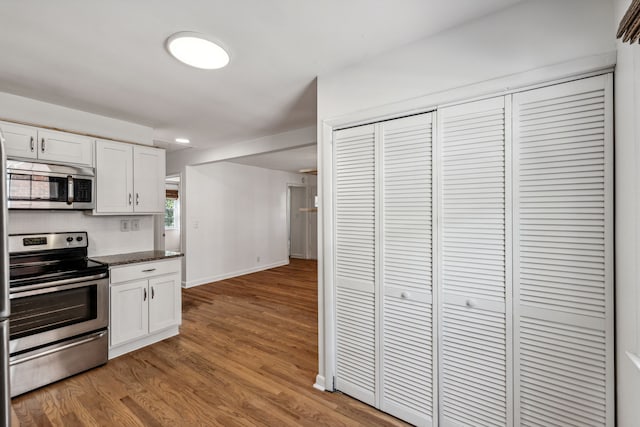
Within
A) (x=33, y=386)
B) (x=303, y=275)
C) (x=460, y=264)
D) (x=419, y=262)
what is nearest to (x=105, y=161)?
(x=33, y=386)

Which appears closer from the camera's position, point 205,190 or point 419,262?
point 419,262

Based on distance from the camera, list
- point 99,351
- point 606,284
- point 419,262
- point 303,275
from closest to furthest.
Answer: point 606,284, point 419,262, point 99,351, point 303,275

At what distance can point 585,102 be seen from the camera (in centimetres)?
136

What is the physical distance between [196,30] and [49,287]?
2185 mm

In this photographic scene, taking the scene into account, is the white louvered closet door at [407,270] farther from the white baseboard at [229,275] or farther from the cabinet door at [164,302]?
the white baseboard at [229,275]

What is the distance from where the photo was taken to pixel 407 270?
1864mm

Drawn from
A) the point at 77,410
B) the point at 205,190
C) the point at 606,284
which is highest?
the point at 205,190

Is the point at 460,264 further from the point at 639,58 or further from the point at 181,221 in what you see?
the point at 181,221

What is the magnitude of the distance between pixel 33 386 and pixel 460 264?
3.16 meters

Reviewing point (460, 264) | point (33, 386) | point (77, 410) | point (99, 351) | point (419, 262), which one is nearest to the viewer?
point (460, 264)

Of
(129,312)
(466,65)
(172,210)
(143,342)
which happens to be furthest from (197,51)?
(172,210)

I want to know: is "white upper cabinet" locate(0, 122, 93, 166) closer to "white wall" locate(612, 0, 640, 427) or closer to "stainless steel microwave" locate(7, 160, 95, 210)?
"stainless steel microwave" locate(7, 160, 95, 210)

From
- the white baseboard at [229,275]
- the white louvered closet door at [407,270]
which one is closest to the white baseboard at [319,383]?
the white louvered closet door at [407,270]

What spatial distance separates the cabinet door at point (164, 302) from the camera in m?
2.96
